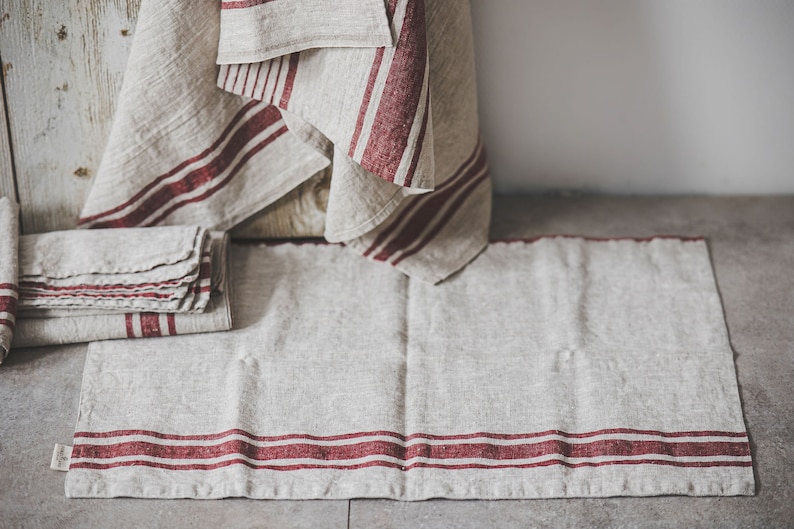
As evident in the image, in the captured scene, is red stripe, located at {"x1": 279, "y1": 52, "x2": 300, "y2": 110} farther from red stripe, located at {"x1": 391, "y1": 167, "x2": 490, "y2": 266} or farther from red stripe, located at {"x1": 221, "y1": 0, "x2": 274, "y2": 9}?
red stripe, located at {"x1": 391, "y1": 167, "x2": 490, "y2": 266}

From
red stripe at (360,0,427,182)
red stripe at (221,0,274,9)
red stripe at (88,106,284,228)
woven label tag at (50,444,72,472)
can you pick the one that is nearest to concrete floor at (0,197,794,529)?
woven label tag at (50,444,72,472)

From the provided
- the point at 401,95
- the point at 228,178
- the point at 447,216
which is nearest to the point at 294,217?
the point at 228,178

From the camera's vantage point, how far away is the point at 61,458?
1.10 metres

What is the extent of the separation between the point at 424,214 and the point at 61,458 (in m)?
0.66

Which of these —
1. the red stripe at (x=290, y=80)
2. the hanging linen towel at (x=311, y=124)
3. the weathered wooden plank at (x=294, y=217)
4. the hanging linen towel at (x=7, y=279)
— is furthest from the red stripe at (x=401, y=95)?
the hanging linen towel at (x=7, y=279)

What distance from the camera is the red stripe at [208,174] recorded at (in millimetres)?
1283

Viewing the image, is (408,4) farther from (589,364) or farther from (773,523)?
(773,523)

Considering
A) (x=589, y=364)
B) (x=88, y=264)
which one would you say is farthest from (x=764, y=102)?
(x=88, y=264)

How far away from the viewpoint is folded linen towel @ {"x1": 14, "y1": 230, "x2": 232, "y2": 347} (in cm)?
123

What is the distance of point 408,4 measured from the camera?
3.53 ft

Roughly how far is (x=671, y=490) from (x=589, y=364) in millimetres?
214

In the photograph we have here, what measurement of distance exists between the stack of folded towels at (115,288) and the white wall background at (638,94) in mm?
578

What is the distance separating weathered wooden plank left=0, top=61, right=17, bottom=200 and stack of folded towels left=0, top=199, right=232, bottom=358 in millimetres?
129

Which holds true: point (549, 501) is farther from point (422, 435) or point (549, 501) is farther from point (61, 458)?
point (61, 458)
